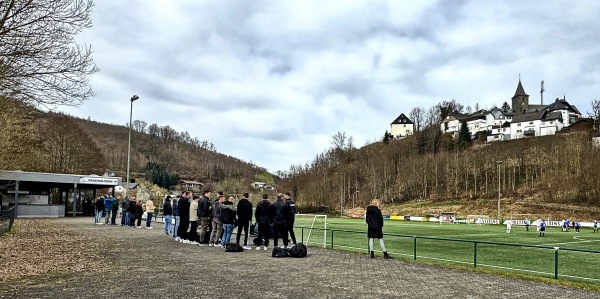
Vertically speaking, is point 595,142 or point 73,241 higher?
point 595,142

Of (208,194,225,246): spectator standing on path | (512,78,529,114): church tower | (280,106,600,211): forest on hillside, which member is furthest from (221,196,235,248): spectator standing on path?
(512,78,529,114): church tower

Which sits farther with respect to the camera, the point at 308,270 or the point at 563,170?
the point at 563,170

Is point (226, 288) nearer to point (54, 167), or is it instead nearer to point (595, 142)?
point (54, 167)

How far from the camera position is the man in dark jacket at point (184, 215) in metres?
18.6

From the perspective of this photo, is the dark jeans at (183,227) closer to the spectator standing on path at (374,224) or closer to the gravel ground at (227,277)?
the gravel ground at (227,277)

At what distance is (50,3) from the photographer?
1134cm

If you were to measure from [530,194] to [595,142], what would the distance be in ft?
71.9

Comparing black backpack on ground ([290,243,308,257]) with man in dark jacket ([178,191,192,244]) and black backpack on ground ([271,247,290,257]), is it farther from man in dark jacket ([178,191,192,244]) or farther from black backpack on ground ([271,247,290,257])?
man in dark jacket ([178,191,192,244])

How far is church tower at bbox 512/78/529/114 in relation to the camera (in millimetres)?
154550

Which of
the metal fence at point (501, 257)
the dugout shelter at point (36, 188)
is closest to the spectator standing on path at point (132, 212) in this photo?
the metal fence at point (501, 257)

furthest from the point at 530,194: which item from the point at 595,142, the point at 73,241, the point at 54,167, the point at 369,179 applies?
the point at 73,241

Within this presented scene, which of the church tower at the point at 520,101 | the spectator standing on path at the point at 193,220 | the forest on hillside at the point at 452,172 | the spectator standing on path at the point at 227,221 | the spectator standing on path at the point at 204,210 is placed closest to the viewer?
the spectator standing on path at the point at 227,221

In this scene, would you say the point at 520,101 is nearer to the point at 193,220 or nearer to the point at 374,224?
the point at 374,224

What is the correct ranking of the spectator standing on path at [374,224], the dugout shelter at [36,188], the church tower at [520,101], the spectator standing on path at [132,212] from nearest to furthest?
the spectator standing on path at [374,224], the spectator standing on path at [132,212], the dugout shelter at [36,188], the church tower at [520,101]
